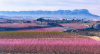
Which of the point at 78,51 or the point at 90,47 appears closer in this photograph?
the point at 78,51

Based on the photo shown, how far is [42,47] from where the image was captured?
1605 cm

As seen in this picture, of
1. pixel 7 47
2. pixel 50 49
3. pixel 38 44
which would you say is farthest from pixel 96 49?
pixel 7 47

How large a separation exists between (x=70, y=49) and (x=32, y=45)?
3014 millimetres

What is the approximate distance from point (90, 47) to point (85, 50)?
3.45 feet

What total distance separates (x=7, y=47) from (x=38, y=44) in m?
2.52

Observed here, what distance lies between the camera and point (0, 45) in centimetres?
1619

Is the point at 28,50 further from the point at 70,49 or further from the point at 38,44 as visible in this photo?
the point at 70,49

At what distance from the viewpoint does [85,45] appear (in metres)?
17.0

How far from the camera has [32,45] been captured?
1628cm

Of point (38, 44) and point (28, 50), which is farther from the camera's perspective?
point (38, 44)

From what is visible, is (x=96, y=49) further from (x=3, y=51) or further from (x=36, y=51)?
(x=3, y=51)

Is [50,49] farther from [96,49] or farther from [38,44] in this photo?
[96,49]

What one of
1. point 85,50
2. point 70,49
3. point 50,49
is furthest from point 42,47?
point 85,50

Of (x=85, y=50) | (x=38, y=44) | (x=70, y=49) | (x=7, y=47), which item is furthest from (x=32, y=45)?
(x=85, y=50)
